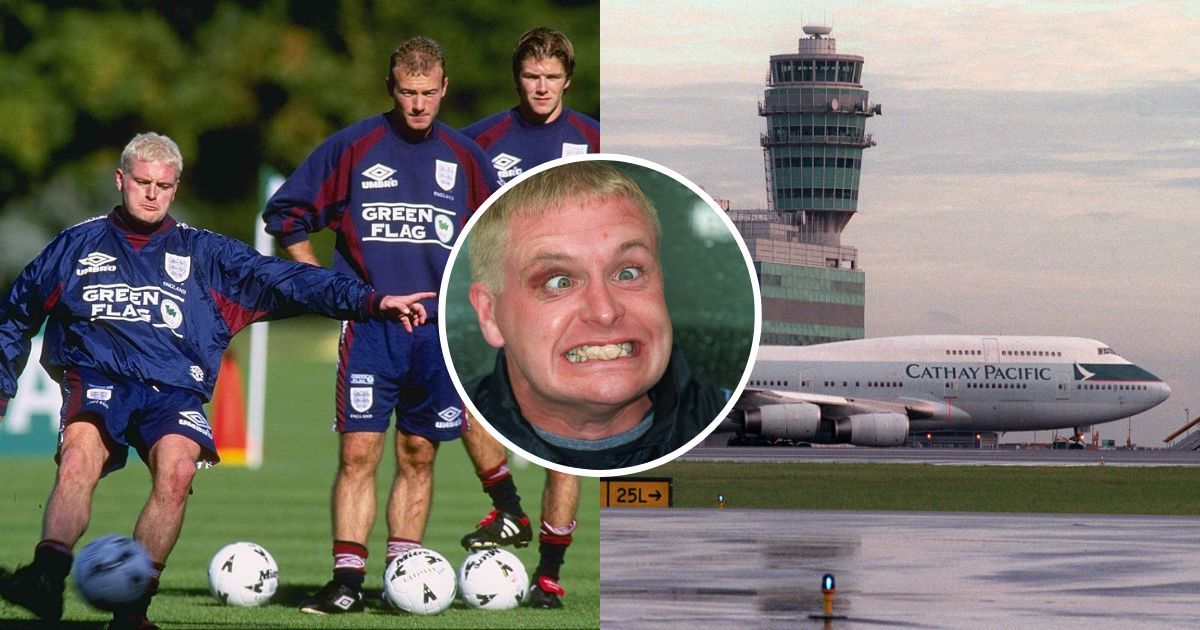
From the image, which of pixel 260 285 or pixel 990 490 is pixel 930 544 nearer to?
pixel 260 285

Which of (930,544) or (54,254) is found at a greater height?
(54,254)

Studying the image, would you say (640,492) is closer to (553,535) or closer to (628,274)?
(553,535)

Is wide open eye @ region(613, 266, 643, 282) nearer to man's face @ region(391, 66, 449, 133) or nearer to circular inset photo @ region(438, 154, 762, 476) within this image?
circular inset photo @ region(438, 154, 762, 476)

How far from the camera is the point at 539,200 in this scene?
770cm

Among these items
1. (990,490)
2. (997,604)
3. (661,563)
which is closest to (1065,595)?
(997,604)

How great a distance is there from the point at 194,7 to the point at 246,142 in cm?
85

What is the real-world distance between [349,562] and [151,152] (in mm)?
2556

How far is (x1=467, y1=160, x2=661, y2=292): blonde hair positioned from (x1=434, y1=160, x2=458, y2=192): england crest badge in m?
2.09

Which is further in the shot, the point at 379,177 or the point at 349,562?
the point at 349,562

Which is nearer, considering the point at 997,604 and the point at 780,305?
the point at 997,604

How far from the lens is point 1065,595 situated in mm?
→ 15516

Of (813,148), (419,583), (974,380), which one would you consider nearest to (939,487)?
(419,583)

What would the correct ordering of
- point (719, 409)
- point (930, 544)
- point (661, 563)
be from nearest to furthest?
1. point (719, 409)
2. point (661, 563)
3. point (930, 544)

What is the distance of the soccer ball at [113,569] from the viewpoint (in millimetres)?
9969
